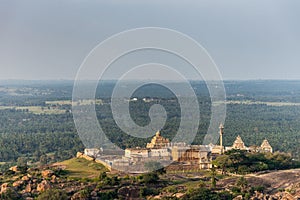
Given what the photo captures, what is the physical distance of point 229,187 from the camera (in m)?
36.5

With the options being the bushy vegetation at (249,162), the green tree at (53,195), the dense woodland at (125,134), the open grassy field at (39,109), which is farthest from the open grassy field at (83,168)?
the open grassy field at (39,109)

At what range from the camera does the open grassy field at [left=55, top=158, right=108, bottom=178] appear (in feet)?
131

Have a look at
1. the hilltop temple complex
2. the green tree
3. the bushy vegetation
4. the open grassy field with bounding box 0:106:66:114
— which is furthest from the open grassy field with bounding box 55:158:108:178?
the open grassy field with bounding box 0:106:66:114

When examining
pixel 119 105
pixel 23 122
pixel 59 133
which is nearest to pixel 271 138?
pixel 119 105

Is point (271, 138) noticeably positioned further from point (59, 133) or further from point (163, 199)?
point (163, 199)

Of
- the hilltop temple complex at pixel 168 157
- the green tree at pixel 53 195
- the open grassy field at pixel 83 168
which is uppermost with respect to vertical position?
the hilltop temple complex at pixel 168 157

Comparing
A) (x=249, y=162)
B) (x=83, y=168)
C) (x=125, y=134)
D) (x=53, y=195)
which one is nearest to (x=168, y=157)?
(x=249, y=162)

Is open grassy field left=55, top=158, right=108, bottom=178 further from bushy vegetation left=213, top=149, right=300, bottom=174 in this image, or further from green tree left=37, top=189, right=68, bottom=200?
bushy vegetation left=213, top=149, right=300, bottom=174

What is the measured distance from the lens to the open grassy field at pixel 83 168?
39.9 metres

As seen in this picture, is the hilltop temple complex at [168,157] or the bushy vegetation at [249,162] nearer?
the bushy vegetation at [249,162]

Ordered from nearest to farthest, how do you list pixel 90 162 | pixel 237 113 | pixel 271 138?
pixel 90 162, pixel 271 138, pixel 237 113

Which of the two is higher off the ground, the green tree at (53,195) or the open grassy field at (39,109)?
the green tree at (53,195)

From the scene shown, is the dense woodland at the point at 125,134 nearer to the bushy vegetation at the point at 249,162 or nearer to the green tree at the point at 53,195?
the bushy vegetation at the point at 249,162

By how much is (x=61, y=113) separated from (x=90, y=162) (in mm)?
74168
